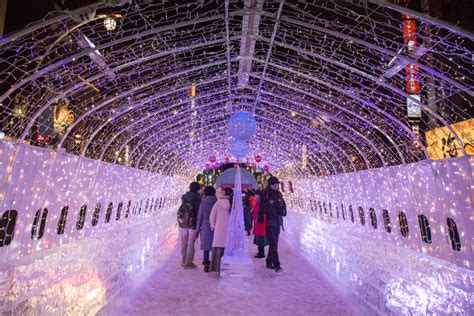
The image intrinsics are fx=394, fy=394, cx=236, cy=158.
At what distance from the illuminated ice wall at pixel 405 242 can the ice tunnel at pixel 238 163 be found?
25mm

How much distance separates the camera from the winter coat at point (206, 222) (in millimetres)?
7375

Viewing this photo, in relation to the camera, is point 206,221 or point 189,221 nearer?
point 206,221

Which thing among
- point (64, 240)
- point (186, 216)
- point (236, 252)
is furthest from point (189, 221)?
point (64, 240)

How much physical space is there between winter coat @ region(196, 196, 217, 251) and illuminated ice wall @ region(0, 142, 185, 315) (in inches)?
38.1

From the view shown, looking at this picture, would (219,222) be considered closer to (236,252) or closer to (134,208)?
(236,252)

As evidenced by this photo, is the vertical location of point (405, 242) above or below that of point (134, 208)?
below

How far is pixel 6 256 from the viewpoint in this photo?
5.56m

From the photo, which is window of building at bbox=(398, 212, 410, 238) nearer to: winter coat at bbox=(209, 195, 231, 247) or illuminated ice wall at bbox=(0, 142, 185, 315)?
winter coat at bbox=(209, 195, 231, 247)

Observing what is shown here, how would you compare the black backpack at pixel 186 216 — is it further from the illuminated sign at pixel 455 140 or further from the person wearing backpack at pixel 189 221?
the illuminated sign at pixel 455 140

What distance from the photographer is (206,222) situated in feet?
24.3

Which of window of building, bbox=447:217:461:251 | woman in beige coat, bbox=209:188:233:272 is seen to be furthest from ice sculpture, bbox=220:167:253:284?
window of building, bbox=447:217:461:251

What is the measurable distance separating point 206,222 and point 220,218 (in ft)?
1.41

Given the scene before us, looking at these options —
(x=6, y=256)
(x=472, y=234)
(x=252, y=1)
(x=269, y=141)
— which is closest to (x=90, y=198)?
(x=6, y=256)

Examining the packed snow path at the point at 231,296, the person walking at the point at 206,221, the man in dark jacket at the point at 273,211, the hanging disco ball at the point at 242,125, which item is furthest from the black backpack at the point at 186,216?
the hanging disco ball at the point at 242,125
